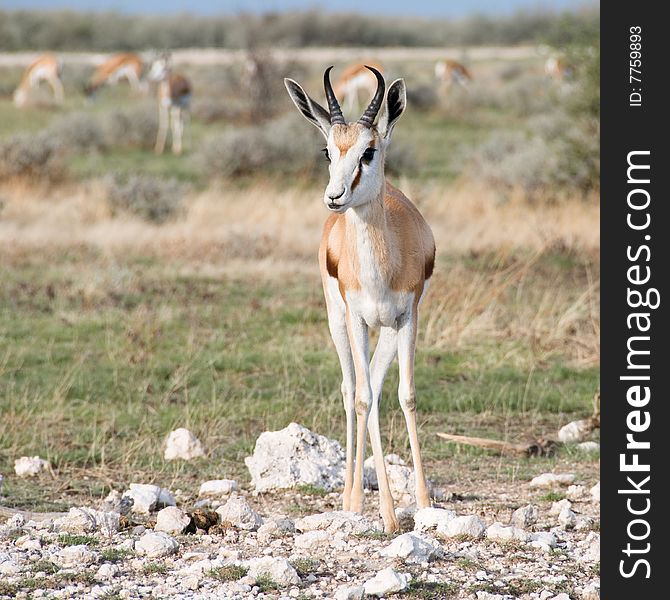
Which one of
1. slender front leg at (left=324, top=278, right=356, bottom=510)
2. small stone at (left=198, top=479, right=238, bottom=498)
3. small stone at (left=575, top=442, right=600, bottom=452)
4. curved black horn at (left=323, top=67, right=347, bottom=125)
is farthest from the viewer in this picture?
small stone at (left=575, top=442, right=600, bottom=452)

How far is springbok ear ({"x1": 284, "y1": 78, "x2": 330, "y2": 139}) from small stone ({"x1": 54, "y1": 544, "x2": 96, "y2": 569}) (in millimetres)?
2221

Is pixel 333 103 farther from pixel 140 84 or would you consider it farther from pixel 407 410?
pixel 140 84

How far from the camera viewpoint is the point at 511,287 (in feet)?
41.5

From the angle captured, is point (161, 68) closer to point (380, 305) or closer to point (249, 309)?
point (249, 309)

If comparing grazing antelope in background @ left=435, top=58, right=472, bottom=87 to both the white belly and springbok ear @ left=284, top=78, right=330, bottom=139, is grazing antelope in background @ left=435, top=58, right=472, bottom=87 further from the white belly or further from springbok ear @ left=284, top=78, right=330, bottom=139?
the white belly

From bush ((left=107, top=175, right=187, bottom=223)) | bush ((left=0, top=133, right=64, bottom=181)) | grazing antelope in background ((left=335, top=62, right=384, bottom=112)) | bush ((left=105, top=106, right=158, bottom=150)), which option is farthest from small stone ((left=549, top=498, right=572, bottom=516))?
grazing antelope in background ((left=335, top=62, right=384, bottom=112))

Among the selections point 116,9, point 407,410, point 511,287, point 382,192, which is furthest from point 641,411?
point 116,9

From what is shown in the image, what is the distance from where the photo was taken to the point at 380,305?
19.9 ft

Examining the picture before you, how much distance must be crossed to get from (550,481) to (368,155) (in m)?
2.43

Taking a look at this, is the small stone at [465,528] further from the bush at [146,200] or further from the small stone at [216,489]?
the bush at [146,200]

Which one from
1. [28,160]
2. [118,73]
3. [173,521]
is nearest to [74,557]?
[173,521]

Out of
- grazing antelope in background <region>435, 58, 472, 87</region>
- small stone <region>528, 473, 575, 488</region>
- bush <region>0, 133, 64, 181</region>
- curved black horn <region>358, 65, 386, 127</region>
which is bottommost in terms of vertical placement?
small stone <region>528, 473, 575, 488</region>

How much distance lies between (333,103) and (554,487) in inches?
103

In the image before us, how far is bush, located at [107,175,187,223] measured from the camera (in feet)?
53.8
